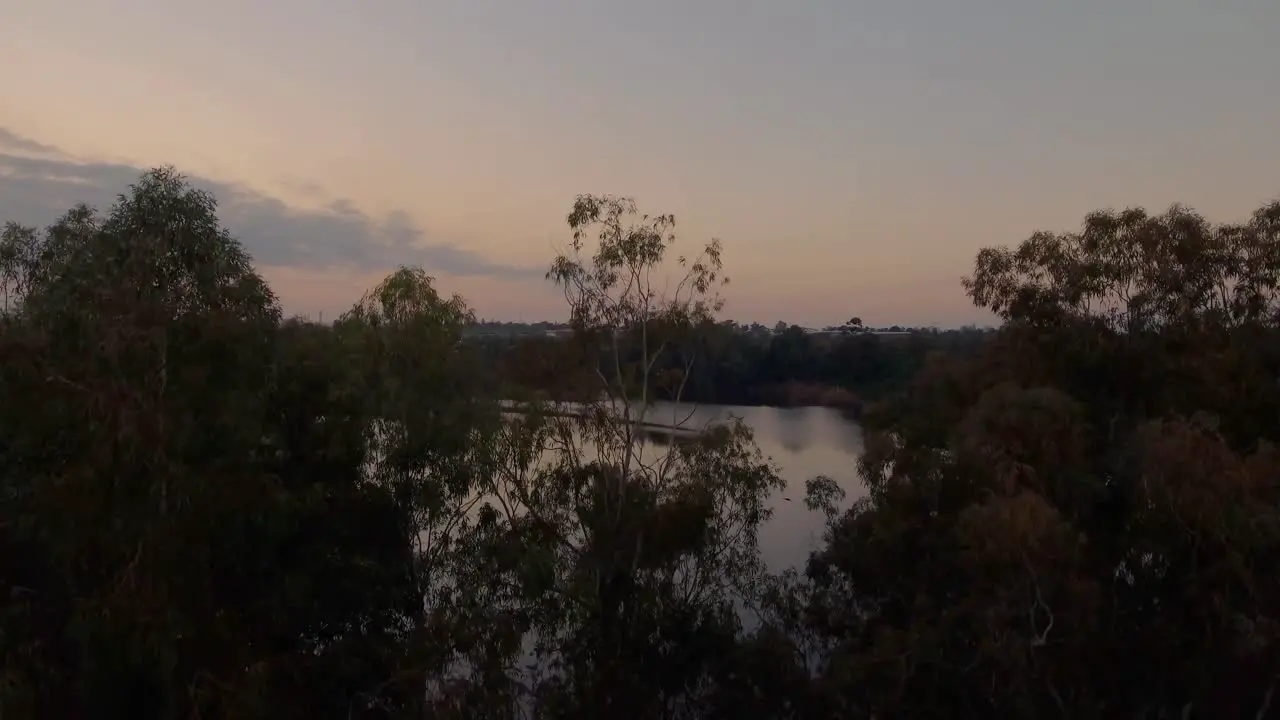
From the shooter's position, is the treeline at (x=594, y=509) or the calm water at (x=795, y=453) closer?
the treeline at (x=594, y=509)

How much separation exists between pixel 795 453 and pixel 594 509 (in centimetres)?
880

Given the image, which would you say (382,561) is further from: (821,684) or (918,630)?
(918,630)

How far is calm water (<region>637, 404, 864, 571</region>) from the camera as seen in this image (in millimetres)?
11156

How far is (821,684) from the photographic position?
6.48m

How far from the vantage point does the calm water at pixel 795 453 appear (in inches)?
439

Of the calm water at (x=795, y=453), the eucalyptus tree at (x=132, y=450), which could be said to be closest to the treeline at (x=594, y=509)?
the eucalyptus tree at (x=132, y=450)

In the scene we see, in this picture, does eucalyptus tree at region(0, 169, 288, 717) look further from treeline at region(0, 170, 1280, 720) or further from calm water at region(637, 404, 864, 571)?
calm water at region(637, 404, 864, 571)

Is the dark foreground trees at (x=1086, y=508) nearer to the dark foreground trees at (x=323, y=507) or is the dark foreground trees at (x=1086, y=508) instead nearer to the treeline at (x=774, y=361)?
the treeline at (x=774, y=361)

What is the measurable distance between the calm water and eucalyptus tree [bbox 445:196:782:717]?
0.75 m

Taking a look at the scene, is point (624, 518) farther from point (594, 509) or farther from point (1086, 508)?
point (1086, 508)

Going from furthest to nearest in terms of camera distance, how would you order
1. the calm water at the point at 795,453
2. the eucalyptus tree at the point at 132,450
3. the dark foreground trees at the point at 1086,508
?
1. the calm water at the point at 795,453
2. the dark foreground trees at the point at 1086,508
3. the eucalyptus tree at the point at 132,450

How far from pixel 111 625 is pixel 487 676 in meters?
2.31

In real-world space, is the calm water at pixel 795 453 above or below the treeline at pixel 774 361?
Result: below

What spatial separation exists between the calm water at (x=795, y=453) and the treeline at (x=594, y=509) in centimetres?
139
